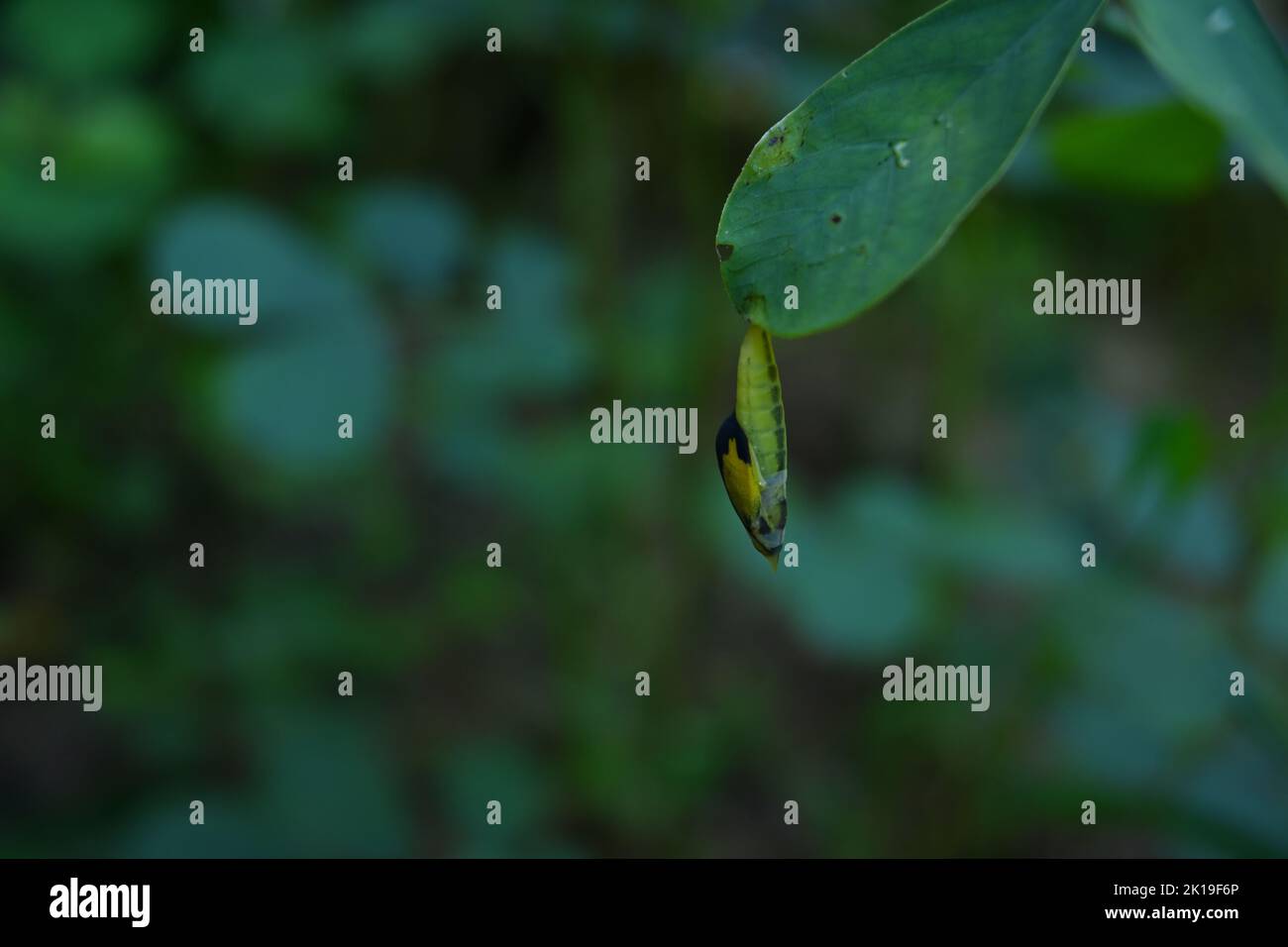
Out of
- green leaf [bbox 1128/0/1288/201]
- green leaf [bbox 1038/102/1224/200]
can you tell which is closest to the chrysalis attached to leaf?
green leaf [bbox 1128/0/1288/201]

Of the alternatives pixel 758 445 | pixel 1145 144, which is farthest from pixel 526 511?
pixel 758 445

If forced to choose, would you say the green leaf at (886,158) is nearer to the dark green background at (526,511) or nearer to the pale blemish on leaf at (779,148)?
the pale blemish on leaf at (779,148)

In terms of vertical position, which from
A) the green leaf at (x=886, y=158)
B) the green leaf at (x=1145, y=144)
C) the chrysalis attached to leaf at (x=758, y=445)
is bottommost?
the chrysalis attached to leaf at (x=758, y=445)

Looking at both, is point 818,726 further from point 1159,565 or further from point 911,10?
point 911,10

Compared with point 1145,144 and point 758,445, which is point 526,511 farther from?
point 758,445

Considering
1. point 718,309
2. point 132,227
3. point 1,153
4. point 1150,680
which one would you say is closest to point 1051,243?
point 718,309

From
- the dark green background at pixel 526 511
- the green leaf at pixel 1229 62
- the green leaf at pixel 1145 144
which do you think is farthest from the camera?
the dark green background at pixel 526 511

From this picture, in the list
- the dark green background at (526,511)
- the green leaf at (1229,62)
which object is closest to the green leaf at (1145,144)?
the green leaf at (1229,62)
